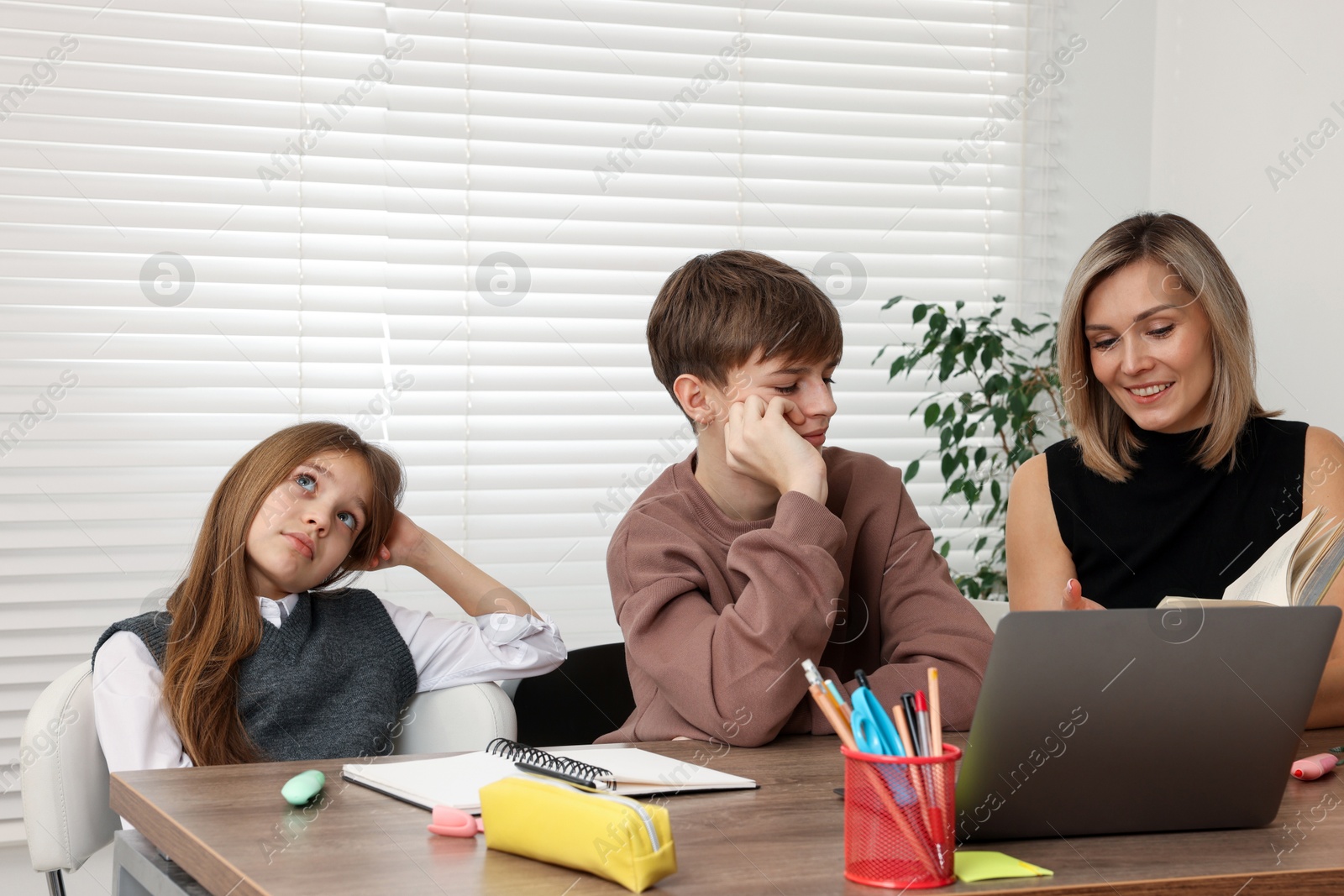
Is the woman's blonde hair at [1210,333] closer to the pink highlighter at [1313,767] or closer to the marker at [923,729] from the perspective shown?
the pink highlighter at [1313,767]

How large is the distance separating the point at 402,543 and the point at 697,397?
0.58 meters

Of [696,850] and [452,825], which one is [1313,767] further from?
[452,825]

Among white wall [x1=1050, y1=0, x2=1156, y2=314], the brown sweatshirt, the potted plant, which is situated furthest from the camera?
white wall [x1=1050, y1=0, x2=1156, y2=314]

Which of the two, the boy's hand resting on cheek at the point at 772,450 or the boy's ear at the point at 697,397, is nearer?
the boy's hand resting on cheek at the point at 772,450

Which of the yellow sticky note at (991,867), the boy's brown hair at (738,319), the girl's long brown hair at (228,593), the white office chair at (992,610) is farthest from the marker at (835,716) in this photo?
the white office chair at (992,610)

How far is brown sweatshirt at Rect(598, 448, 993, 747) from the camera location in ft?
4.05

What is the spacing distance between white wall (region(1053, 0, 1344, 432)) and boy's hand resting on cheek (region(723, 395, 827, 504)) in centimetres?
162

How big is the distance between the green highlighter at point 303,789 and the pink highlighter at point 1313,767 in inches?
36.3

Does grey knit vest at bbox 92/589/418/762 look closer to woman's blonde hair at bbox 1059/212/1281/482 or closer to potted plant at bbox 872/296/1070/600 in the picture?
woman's blonde hair at bbox 1059/212/1281/482

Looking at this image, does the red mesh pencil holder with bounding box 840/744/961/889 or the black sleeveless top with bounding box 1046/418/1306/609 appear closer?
the red mesh pencil holder with bounding box 840/744/961/889

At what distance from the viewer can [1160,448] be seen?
6.06 ft

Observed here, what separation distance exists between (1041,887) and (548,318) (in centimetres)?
209

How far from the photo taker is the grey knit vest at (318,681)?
153cm

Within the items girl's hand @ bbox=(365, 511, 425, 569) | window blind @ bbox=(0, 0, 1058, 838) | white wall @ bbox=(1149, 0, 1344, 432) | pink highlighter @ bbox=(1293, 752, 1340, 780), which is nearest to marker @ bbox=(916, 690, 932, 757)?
pink highlighter @ bbox=(1293, 752, 1340, 780)
